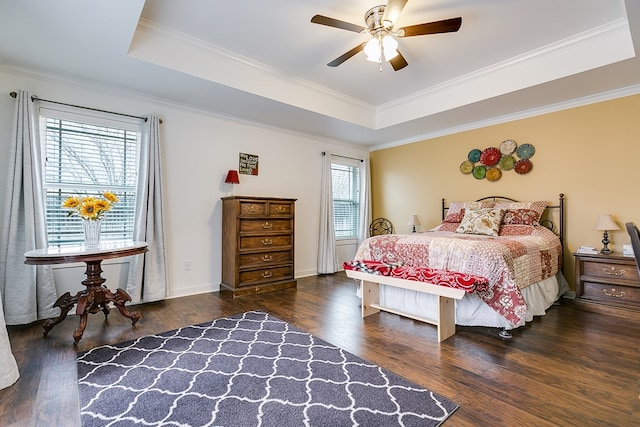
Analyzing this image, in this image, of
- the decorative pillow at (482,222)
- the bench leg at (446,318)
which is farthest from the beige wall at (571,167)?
the bench leg at (446,318)

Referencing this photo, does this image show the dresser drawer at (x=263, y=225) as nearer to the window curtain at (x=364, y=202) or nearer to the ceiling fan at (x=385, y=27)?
the window curtain at (x=364, y=202)

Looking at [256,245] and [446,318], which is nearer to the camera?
[446,318]

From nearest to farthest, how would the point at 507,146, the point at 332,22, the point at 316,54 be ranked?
the point at 332,22 < the point at 316,54 < the point at 507,146

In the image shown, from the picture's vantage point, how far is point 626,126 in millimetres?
3277

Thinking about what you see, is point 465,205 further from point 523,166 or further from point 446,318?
point 446,318

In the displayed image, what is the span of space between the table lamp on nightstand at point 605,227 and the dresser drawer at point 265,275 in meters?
3.57

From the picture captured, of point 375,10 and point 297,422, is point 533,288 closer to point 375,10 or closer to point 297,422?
point 297,422

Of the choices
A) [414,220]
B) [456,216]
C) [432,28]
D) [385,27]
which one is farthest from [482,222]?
[385,27]

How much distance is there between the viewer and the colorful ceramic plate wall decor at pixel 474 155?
14.3ft

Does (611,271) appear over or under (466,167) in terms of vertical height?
under

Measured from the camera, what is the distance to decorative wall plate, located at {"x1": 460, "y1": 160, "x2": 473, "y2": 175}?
4.45m

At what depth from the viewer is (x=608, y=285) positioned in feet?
9.98

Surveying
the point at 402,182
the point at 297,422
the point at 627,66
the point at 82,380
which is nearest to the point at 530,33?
the point at 627,66

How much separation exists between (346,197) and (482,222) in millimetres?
2517
